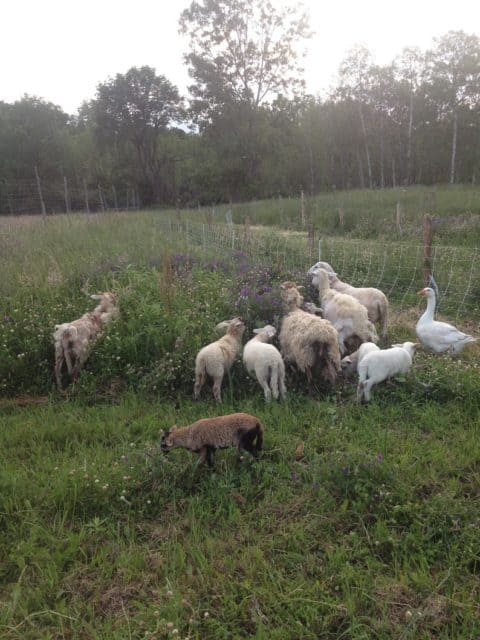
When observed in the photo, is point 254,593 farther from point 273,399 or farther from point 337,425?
point 273,399

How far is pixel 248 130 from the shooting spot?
3378 cm

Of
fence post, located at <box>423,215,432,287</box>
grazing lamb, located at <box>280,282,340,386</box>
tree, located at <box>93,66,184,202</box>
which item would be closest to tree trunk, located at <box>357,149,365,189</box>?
tree, located at <box>93,66,184,202</box>

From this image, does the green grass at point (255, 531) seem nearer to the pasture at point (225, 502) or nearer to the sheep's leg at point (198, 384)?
the pasture at point (225, 502)

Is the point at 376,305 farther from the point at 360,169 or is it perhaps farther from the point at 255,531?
the point at 360,169

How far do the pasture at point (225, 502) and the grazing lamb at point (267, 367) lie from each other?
7.2 inches

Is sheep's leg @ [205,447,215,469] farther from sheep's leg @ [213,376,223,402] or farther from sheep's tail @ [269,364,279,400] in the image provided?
sheep's tail @ [269,364,279,400]

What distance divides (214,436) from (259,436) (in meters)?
0.38

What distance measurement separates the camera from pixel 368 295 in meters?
6.33

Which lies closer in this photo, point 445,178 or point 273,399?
point 273,399

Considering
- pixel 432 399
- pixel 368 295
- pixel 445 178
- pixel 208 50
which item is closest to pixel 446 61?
pixel 445 178

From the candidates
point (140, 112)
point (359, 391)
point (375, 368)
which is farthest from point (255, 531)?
point (140, 112)

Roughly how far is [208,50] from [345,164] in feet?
43.7

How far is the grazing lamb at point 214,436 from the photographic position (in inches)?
141

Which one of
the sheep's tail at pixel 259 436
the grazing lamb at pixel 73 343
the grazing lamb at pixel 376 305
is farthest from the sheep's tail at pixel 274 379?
the grazing lamb at pixel 73 343
